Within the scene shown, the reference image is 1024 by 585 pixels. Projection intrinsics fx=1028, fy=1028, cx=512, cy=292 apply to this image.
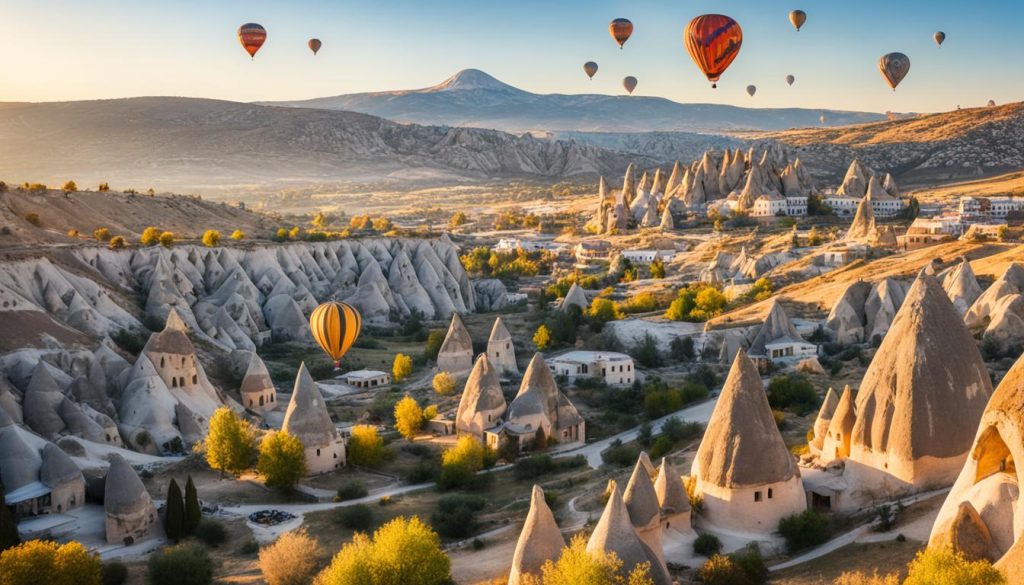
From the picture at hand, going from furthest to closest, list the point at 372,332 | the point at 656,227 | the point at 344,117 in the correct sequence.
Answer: the point at 344,117 < the point at 656,227 < the point at 372,332

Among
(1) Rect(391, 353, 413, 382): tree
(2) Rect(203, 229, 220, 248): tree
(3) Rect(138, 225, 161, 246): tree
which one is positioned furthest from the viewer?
(2) Rect(203, 229, 220, 248): tree

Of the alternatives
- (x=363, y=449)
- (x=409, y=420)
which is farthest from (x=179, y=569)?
→ (x=409, y=420)

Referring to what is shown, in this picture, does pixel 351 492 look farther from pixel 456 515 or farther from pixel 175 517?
pixel 175 517

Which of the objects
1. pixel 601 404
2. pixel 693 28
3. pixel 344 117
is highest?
pixel 344 117

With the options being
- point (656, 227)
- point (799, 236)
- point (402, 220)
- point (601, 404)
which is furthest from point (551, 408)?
point (402, 220)

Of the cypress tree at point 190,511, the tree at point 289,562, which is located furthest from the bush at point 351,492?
the tree at point 289,562

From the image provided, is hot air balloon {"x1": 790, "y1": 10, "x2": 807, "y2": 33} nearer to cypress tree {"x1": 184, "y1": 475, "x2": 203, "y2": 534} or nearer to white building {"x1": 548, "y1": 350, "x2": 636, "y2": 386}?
white building {"x1": 548, "y1": 350, "x2": 636, "y2": 386}

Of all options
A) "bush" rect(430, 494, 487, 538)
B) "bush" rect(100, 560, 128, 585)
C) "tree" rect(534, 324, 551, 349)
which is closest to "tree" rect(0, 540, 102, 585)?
"bush" rect(100, 560, 128, 585)

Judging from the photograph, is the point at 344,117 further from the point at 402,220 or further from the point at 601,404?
the point at 601,404
